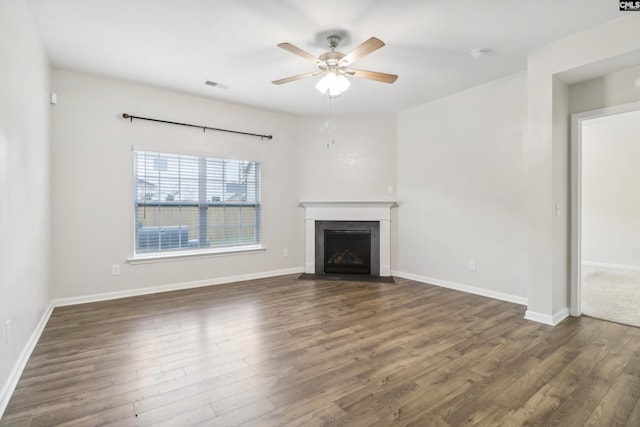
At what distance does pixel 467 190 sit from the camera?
3.99 metres

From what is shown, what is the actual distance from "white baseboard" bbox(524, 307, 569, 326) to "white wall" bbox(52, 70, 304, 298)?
365 centimetres

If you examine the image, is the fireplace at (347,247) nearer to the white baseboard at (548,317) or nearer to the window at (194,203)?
the window at (194,203)

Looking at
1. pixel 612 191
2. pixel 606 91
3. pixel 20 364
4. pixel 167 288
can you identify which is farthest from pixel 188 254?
pixel 612 191

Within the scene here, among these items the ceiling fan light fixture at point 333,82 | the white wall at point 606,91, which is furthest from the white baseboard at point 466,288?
the ceiling fan light fixture at point 333,82

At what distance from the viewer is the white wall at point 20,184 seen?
70.1 inches

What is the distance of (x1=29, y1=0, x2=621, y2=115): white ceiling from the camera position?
2.30m

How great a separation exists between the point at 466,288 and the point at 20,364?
445 cm

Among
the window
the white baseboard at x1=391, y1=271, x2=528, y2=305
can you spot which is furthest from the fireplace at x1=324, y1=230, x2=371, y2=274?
the window

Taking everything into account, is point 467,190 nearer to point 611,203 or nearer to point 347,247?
point 347,247

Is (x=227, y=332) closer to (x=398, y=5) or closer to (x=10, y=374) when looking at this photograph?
(x=10, y=374)

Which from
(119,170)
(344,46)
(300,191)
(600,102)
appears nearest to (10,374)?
(119,170)

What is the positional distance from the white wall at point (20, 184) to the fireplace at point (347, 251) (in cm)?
356

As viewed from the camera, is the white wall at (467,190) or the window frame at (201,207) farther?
the window frame at (201,207)

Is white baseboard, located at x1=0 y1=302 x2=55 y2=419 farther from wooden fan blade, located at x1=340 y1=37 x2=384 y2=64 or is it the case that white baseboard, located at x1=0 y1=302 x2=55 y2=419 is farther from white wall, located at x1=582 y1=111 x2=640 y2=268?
white wall, located at x1=582 y1=111 x2=640 y2=268
